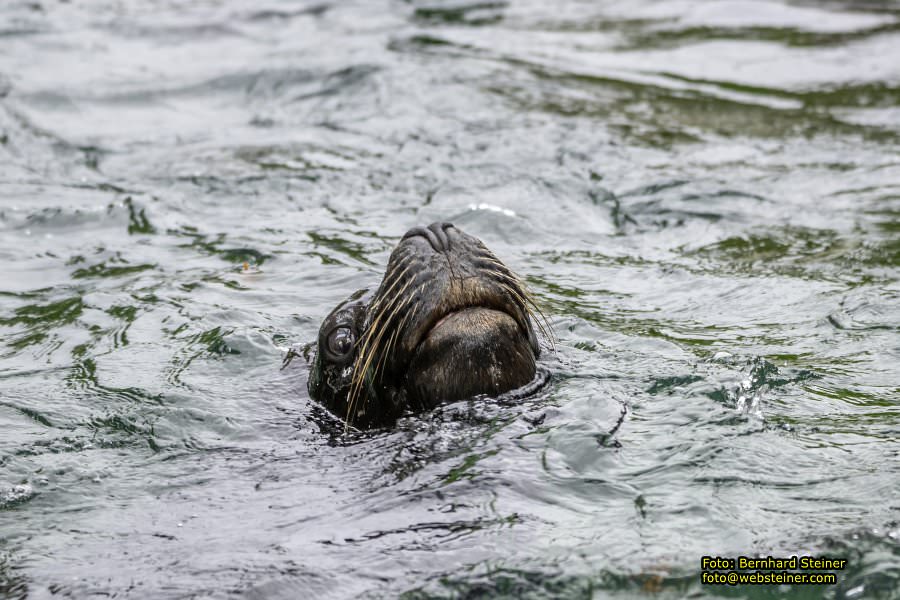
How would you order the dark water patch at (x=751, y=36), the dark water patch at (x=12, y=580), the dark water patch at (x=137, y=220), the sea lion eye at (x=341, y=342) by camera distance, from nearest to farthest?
the dark water patch at (x=12, y=580) < the sea lion eye at (x=341, y=342) < the dark water patch at (x=137, y=220) < the dark water patch at (x=751, y=36)

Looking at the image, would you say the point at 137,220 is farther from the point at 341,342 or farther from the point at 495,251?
the point at 341,342

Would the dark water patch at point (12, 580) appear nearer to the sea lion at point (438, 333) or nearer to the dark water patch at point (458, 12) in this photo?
the sea lion at point (438, 333)

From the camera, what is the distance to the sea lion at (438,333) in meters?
5.01

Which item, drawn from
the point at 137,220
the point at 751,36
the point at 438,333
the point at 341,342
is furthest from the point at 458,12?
the point at 438,333

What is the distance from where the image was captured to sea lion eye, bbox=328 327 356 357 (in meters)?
5.48

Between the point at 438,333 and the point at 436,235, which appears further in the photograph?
the point at 436,235

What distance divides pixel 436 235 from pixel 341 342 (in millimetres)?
736

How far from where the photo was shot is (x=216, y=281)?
7.90 meters

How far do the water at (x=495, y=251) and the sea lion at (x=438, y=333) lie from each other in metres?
0.17

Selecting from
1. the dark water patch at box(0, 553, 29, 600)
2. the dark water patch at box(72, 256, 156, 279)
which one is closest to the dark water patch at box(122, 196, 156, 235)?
the dark water patch at box(72, 256, 156, 279)

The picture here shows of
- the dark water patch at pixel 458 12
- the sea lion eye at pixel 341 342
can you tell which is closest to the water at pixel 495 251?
the dark water patch at pixel 458 12

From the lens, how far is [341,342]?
18.0 ft

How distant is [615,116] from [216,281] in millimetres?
5062

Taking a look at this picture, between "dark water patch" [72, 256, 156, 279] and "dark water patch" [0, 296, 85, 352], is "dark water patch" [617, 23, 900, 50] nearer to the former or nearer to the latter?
"dark water patch" [72, 256, 156, 279]
